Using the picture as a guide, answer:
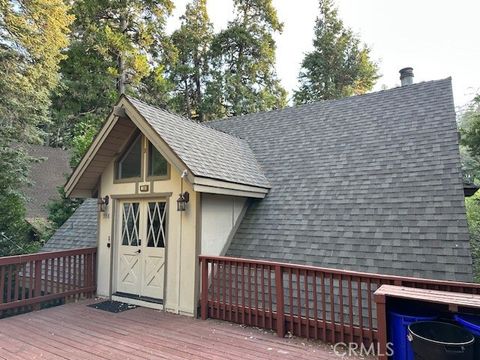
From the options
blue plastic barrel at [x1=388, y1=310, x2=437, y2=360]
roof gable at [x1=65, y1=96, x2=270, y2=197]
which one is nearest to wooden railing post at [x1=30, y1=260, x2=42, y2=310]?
roof gable at [x1=65, y1=96, x2=270, y2=197]

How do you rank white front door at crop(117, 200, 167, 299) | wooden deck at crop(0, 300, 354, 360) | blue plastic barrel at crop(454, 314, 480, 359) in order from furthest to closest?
1. white front door at crop(117, 200, 167, 299)
2. wooden deck at crop(0, 300, 354, 360)
3. blue plastic barrel at crop(454, 314, 480, 359)

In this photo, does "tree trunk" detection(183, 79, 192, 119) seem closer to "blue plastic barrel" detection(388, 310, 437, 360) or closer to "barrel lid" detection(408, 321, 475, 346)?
"blue plastic barrel" detection(388, 310, 437, 360)

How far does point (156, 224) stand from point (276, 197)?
7.94ft

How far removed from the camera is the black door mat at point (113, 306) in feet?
18.5

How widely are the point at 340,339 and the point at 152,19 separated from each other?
2023 centimetres

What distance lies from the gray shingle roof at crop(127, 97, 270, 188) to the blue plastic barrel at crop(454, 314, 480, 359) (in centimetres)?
359

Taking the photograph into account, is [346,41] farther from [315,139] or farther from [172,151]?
[172,151]

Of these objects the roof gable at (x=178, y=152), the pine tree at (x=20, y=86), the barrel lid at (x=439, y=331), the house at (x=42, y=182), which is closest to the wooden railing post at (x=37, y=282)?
the roof gable at (x=178, y=152)

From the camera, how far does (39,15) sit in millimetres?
11234

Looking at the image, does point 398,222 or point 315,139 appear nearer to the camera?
point 398,222

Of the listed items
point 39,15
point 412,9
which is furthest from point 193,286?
point 412,9

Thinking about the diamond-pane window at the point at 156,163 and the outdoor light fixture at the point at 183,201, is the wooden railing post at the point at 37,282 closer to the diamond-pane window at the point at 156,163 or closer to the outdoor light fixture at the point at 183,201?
the diamond-pane window at the point at 156,163

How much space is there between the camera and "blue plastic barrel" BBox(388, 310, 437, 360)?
313 cm

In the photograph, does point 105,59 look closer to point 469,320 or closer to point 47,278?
point 47,278
